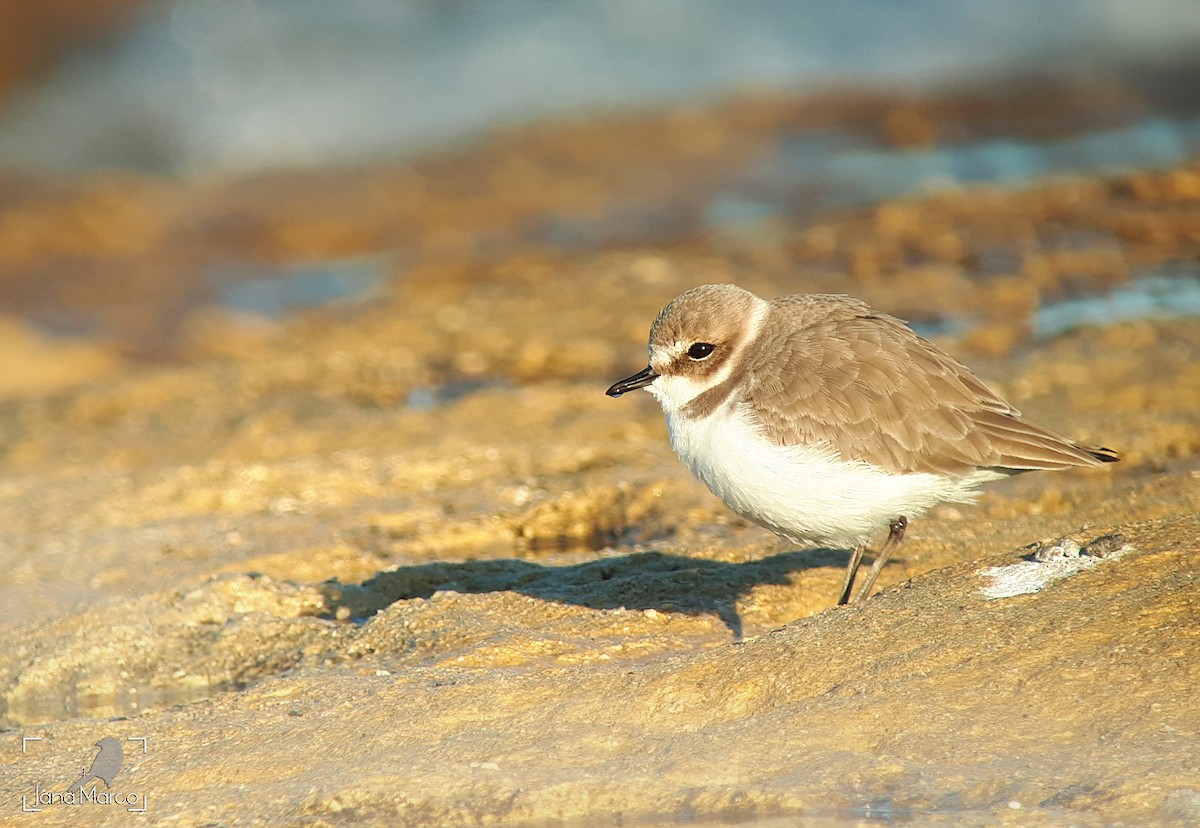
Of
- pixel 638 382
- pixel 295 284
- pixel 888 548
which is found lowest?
pixel 888 548

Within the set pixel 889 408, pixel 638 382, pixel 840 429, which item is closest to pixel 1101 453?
pixel 889 408

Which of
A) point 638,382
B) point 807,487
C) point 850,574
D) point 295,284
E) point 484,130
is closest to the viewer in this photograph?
point 807,487

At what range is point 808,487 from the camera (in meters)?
5.16

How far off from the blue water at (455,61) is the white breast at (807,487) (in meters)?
12.8

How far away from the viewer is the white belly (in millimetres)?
5164

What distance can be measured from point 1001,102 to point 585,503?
11.2 meters

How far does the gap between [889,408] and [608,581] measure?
1440 millimetres

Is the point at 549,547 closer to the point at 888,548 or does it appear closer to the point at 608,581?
the point at 608,581

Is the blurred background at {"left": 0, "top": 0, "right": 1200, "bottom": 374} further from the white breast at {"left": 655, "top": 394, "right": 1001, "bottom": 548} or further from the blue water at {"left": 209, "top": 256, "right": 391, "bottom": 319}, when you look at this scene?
the white breast at {"left": 655, "top": 394, "right": 1001, "bottom": 548}

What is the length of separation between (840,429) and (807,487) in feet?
0.90

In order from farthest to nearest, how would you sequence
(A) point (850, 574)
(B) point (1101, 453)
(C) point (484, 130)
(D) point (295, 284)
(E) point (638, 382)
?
(C) point (484, 130) < (D) point (295, 284) < (E) point (638, 382) < (A) point (850, 574) < (B) point (1101, 453)

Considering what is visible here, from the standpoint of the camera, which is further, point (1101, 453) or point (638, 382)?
point (638, 382)

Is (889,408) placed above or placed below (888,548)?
above

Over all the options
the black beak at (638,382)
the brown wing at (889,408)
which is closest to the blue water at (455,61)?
the black beak at (638,382)
